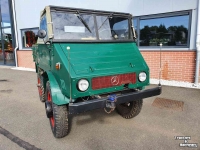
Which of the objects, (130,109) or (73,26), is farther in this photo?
(130,109)

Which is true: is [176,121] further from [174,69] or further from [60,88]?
[174,69]

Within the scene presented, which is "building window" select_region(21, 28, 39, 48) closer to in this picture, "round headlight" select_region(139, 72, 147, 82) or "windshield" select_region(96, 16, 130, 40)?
"windshield" select_region(96, 16, 130, 40)

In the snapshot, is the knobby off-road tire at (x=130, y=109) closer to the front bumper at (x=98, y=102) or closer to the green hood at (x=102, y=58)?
the front bumper at (x=98, y=102)

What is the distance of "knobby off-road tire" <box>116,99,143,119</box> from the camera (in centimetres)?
340

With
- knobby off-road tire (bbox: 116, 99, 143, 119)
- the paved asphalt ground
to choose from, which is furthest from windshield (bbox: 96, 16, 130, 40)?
the paved asphalt ground

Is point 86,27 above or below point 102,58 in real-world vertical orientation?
above

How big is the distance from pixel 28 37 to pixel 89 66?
9.69 meters

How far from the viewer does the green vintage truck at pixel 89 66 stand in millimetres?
2498

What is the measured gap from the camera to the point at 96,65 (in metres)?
2.73

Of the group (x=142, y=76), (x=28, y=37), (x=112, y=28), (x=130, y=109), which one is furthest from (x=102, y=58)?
(x=28, y=37)

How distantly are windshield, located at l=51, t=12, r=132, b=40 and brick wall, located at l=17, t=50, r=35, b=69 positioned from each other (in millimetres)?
8144

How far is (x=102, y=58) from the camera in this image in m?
2.88

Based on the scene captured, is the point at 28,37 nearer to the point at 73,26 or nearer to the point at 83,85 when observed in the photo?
the point at 73,26

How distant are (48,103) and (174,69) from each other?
4928mm
